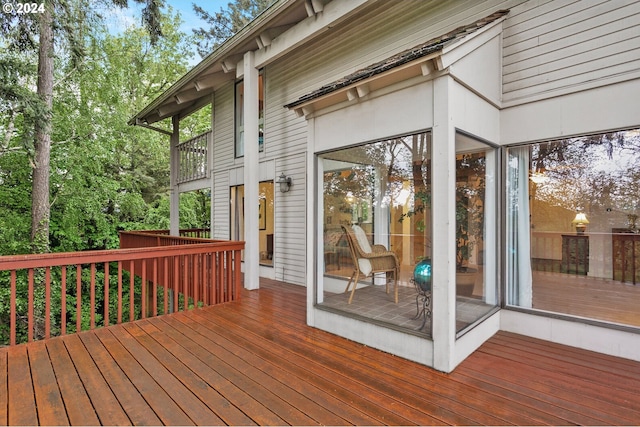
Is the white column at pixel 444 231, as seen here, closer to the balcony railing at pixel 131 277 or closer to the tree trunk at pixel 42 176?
the balcony railing at pixel 131 277

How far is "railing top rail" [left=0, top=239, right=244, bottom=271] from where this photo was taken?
129 inches

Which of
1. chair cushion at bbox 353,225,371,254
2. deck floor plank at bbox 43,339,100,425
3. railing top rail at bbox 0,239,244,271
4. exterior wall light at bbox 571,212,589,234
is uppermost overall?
exterior wall light at bbox 571,212,589,234

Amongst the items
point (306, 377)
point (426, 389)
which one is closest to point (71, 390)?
point (306, 377)

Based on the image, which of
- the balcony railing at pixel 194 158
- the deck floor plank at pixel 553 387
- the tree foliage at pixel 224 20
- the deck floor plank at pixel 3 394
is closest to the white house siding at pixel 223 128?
the balcony railing at pixel 194 158

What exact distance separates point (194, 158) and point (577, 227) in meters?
8.58

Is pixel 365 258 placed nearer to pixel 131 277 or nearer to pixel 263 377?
pixel 263 377

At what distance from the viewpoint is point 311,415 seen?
2146 millimetres

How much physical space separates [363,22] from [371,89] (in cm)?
283

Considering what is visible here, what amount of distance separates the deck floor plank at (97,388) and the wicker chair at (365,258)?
2506 millimetres

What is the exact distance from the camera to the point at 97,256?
12.4ft

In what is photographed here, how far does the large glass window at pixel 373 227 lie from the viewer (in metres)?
3.51

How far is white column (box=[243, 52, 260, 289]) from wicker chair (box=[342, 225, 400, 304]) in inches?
90.9

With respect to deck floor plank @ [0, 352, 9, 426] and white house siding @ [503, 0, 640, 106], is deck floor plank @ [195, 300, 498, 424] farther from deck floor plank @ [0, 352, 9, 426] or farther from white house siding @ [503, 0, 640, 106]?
white house siding @ [503, 0, 640, 106]

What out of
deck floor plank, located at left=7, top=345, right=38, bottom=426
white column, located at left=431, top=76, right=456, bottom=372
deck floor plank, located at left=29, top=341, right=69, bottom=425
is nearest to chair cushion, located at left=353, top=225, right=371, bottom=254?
white column, located at left=431, top=76, right=456, bottom=372
